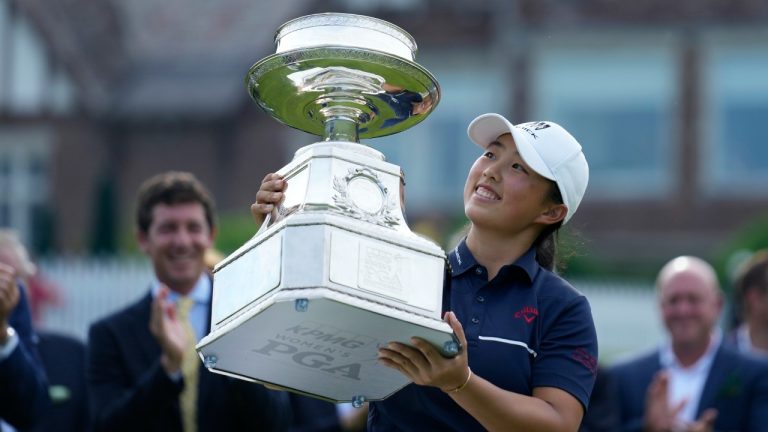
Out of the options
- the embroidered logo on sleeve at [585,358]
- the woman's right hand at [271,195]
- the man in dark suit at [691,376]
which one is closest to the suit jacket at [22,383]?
the woman's right hand at [271,195]

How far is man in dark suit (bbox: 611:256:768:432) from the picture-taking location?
299 inches

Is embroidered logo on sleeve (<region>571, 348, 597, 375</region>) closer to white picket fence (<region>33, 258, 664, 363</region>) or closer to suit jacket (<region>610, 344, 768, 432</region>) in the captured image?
suit jacket (<region>610, 344, 768, 432</region>)

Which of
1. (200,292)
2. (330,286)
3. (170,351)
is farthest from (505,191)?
(200,292)

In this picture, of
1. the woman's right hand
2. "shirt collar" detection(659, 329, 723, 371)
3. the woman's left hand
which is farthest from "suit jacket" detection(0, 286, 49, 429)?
"shirt collar" detection(659, 329, 723, 371)

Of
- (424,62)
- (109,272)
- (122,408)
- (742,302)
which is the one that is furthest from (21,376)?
(424,62)

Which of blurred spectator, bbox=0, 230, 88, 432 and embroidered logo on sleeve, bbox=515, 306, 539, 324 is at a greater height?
embroidered logo on sleeve, bbox=515, 306, 539, 324

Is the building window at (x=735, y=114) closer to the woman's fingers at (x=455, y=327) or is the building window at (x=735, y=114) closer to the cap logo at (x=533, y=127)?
the cap logo at (x=533, y=127)

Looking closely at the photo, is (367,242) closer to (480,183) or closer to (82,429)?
(480,183)

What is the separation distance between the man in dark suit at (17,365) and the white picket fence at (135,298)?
448 inches

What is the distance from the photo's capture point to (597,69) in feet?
79.9

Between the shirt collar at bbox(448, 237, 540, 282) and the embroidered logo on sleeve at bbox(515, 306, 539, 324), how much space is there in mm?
117

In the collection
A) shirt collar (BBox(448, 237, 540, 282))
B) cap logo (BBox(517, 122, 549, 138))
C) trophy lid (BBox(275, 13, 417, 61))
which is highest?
trophy lid (BBox(275, 13, 417, 61))

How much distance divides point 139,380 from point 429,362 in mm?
2626

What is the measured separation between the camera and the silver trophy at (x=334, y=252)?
12.6 feet
